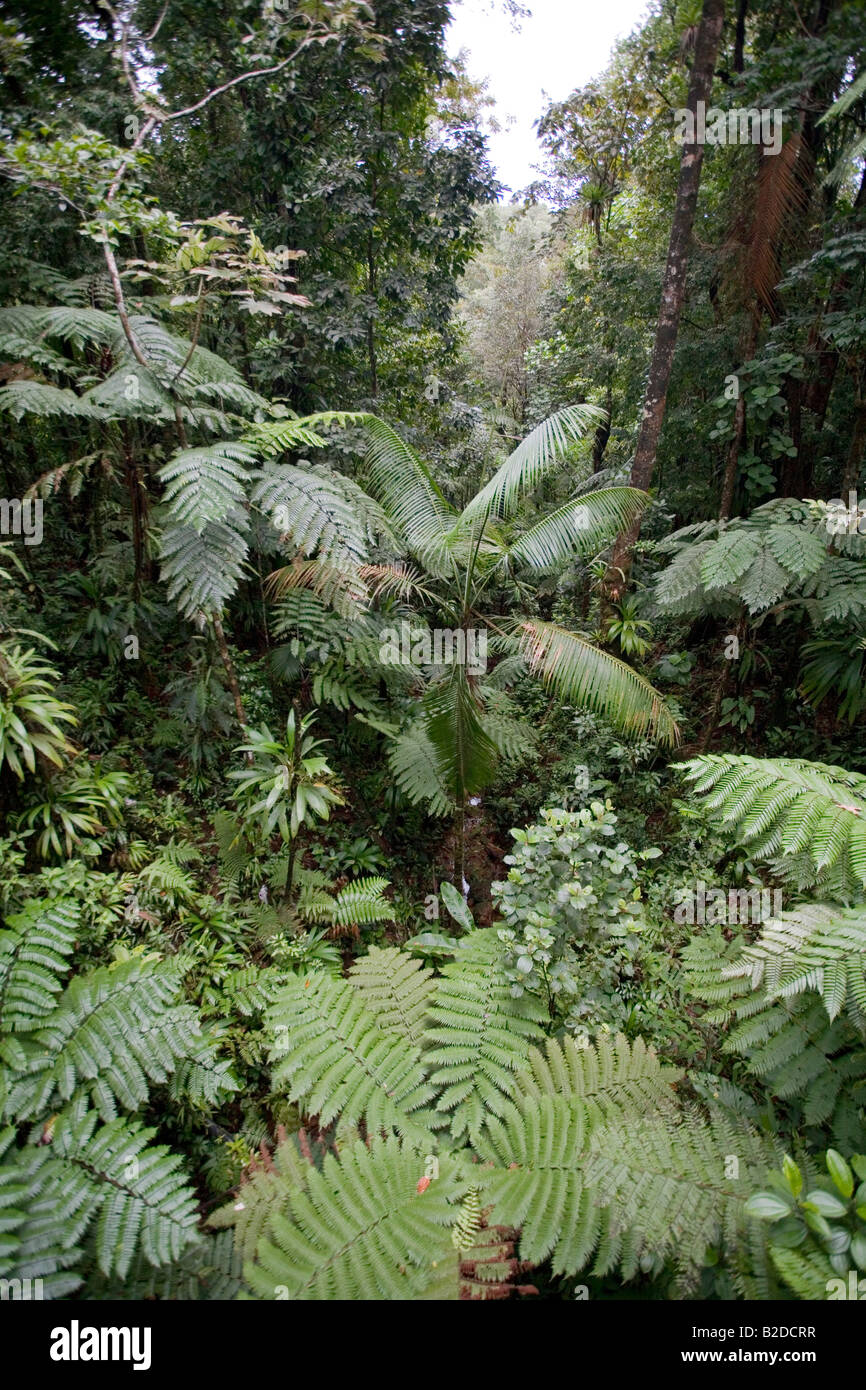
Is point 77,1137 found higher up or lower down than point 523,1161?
higher up

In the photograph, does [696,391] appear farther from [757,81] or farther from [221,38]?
[221,38]

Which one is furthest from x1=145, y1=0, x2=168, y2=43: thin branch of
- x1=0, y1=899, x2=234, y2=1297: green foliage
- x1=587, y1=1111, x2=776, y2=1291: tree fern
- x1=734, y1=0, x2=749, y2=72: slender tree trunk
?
x1=587, y1=1111, x2=776, y2=1291: tree fern

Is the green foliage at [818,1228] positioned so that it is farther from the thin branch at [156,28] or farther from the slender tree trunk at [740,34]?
the slender tree trunk at [740,34]

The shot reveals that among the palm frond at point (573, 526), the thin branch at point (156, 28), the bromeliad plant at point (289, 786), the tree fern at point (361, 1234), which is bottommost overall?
the tree fern at point (361, 1234)

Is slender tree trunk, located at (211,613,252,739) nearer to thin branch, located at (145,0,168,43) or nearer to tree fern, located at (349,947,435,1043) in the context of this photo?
tree fern, located at (349,947,435,1043)

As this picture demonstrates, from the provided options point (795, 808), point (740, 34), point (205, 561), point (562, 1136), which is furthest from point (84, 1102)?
point (740, 34)

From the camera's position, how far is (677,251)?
4.46 m

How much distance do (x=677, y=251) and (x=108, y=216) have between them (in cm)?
371

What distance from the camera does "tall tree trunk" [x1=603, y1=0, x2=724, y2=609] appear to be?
163 inches

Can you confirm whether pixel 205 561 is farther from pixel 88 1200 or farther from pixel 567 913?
pixel 88 1200

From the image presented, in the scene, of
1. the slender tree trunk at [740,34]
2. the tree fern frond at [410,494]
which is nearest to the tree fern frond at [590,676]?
the tree fern frond at [410,494]

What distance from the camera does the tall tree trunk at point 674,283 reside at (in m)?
4.13

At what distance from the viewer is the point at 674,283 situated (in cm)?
453
